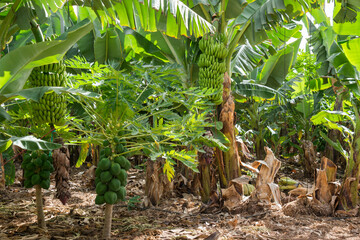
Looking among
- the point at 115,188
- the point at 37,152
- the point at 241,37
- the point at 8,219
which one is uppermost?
the point at 241,37

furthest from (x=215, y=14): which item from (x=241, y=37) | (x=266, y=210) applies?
(x=266, y=210)

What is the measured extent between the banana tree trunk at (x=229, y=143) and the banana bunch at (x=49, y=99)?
239cm

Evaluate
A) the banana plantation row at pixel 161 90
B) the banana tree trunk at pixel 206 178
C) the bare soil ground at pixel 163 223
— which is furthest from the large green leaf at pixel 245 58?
the bare soil ground at pixel 163 223

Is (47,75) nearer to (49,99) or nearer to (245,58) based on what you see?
(49,99)

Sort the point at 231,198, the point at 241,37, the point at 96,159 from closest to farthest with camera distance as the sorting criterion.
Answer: the point at 231,198 → the point at 241,37 → the point at 96,159

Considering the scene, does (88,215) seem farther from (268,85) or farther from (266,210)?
(268,85)

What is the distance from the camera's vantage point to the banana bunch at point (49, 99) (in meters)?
2.50

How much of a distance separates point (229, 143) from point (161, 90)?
6.62ft

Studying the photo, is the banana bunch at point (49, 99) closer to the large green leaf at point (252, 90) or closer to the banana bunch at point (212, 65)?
the banana bunch at point (212, 65)

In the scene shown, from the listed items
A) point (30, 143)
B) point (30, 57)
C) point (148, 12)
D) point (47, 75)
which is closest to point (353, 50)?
point (148, 12)

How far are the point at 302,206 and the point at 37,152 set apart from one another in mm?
3397

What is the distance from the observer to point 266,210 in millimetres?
4062

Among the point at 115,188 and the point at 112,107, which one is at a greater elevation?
the point at 112,107

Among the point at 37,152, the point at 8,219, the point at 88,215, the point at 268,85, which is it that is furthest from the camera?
the point at 268,85
